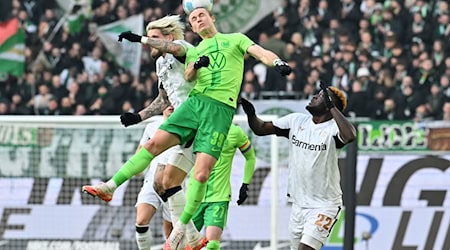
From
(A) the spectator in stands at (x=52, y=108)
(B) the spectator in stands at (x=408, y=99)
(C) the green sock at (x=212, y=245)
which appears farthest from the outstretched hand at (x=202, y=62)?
(A) the spectator in stands at (x=52, y=108)

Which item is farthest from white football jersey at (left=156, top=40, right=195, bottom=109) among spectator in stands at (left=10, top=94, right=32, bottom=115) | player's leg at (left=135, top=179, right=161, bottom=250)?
spectator in stands at (left=10, top=94, right=32, bottom=115)

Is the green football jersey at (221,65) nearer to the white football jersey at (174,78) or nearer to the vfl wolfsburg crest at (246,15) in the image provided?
the white football jersey at (174,78)

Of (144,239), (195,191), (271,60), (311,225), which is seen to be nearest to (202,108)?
(195,191)

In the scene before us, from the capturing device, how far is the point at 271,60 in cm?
902

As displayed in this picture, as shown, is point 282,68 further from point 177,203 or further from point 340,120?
point 177,203

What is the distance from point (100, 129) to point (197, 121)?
5126 millimetres

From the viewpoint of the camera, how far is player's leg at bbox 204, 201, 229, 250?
35.9 ft

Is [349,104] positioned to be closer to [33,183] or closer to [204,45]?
[33,183]

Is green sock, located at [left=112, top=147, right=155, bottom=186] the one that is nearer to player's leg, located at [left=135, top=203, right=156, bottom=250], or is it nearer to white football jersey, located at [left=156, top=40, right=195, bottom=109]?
white football jersey, located at [left=156, top=40, right=195, bottom=109]

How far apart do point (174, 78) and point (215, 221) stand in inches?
72.1

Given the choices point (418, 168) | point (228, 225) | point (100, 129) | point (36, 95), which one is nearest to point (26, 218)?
point (100, 129)

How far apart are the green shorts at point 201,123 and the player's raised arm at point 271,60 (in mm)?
597

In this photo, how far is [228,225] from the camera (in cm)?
1411

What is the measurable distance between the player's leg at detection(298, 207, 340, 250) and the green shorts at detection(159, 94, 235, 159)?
3.76 ft
